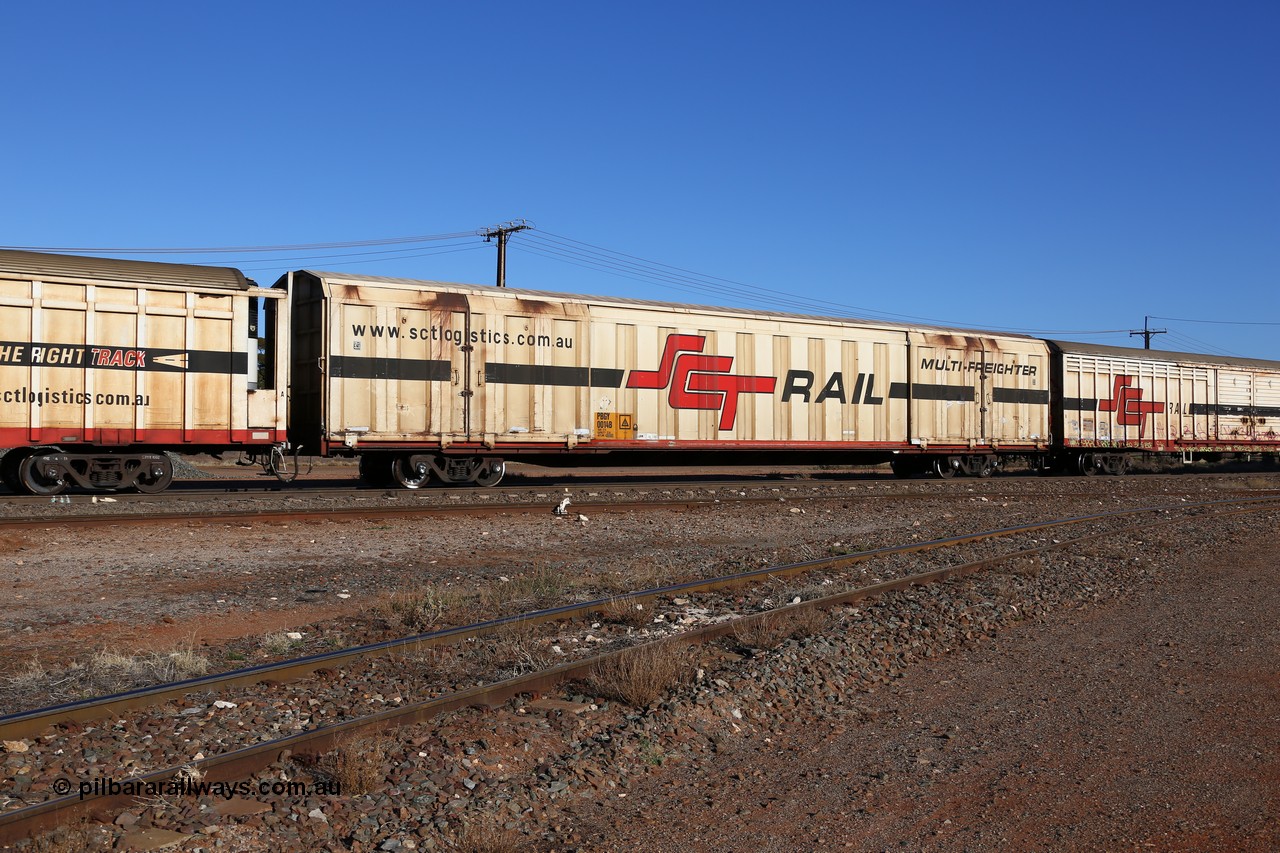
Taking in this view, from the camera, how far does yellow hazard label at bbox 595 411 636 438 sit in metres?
18.9

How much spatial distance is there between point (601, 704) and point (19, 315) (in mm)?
12763

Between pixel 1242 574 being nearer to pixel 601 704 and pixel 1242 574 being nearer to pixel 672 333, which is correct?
pixel 601 704

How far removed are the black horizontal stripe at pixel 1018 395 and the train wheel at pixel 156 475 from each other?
19.4m

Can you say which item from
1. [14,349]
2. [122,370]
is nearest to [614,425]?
[122,370]

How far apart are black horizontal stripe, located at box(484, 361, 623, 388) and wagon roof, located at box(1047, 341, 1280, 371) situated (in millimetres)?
14406

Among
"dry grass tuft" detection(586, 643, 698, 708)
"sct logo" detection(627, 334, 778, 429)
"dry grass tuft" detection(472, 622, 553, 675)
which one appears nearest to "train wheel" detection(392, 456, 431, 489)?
"sct logo" detection(627, 334, 778, 429)

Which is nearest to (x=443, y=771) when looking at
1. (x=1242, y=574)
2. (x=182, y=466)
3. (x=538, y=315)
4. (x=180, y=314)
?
(x=1242, y=574)

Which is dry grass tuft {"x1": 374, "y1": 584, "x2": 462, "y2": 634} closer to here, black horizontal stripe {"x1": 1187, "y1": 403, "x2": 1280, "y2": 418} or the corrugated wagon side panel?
the corrugated wagon side panel

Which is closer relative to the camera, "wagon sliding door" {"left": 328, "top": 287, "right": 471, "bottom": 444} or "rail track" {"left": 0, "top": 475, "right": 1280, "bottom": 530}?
"rail track" {"left": 0, "top": 475, "right": 1280, "bottom": 530}

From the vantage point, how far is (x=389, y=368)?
1686 cm

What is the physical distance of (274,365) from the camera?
1619 cm

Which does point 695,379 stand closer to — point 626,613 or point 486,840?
point 626,613

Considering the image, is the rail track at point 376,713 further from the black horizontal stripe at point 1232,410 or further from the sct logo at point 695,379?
the black horizontal stripe at point 1232,410

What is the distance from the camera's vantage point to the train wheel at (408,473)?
57.9 feet
